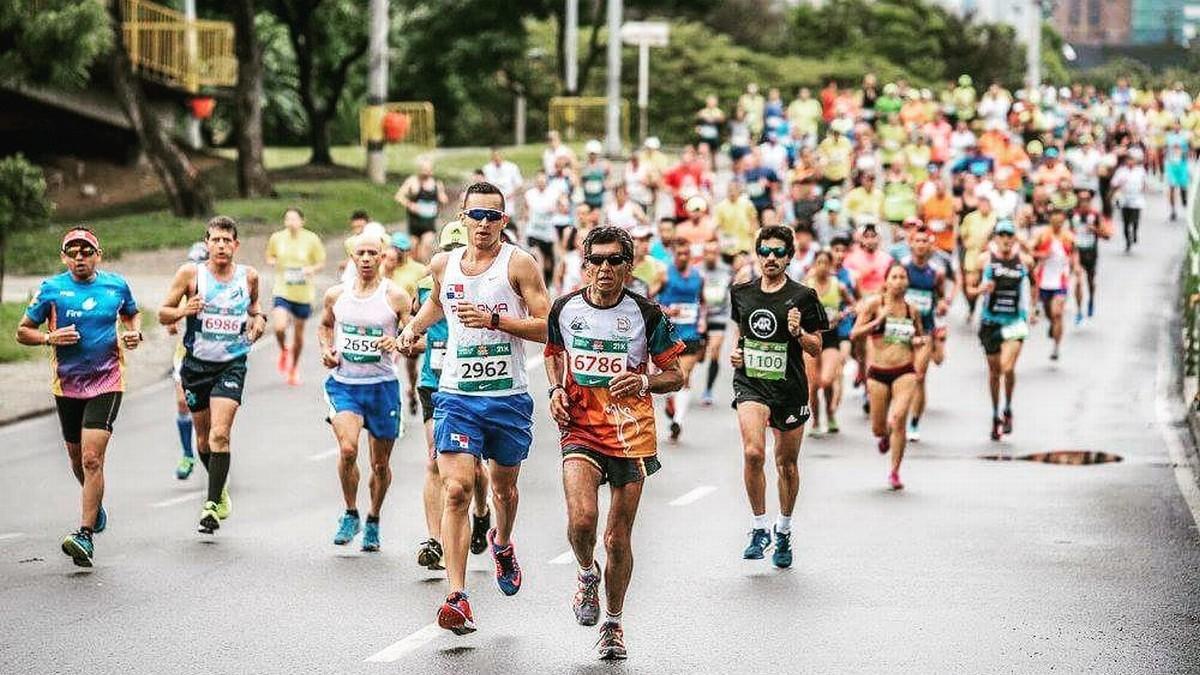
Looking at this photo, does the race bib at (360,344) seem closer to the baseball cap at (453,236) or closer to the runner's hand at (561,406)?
the baseball cap at (453,236)

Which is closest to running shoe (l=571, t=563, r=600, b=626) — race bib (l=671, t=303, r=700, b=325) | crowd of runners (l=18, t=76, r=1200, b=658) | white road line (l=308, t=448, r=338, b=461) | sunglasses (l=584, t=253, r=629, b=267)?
crowd of runners (l=18, t=76, r=1200, b=658)

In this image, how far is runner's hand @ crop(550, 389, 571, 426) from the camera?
9.99 m

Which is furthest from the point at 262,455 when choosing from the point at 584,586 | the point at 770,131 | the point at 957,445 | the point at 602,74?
the point at 602,74

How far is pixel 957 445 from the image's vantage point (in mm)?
19516

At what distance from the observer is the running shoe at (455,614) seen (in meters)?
10.2

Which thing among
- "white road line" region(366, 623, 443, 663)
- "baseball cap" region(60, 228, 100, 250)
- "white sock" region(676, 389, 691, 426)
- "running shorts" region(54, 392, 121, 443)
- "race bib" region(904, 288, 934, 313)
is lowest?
"white sock" region(676, 389, 691, 426)

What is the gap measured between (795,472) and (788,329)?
2.66 feet

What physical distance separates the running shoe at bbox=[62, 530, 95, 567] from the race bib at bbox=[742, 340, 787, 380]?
151 inches

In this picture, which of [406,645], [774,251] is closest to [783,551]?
[774,251]

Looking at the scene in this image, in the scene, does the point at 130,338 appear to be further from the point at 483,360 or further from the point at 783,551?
the point at 783,551

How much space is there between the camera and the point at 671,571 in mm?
12641

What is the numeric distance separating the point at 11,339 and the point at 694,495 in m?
11.3

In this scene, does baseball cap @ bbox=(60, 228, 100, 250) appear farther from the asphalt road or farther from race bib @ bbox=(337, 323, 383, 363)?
the asphalt road

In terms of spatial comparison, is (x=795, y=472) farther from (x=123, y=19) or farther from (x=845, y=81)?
(x=845, y=81)
